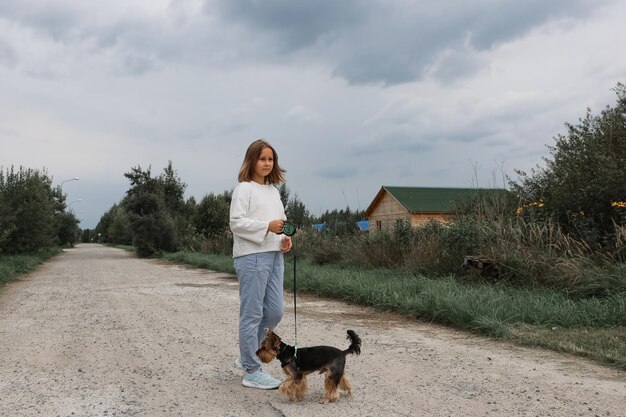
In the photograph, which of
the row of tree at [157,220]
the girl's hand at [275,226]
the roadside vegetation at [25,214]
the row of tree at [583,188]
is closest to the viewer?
the girl's hand at [275,226]

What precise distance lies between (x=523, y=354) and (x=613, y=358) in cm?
86

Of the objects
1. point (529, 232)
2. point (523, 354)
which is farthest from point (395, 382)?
point (529, 232)

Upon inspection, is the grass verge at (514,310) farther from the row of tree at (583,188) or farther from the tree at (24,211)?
the tree at (24,211)

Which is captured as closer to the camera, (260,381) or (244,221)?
(244,221)

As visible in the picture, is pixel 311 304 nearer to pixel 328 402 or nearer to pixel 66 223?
pixel 328 402

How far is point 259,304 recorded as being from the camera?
4.68 metres

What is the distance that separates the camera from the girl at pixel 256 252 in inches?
182

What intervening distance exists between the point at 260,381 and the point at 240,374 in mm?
582

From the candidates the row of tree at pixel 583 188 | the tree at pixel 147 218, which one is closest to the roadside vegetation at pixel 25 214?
the tree at pixel 147 218

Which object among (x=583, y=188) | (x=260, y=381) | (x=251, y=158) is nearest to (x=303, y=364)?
(x=260, y=381)

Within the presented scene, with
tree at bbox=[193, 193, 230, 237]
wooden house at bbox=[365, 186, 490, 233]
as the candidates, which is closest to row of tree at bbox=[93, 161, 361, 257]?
tree at bbox=[193, 193, 230, 237]

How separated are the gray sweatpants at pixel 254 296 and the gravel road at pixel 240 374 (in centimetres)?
36

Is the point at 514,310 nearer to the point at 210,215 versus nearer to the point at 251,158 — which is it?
the point at 251,158

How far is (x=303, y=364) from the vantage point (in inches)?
168
